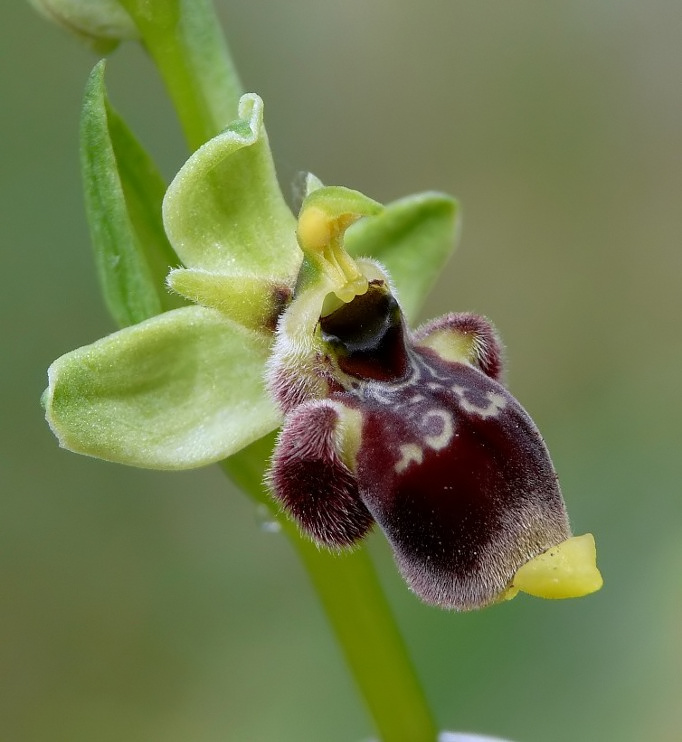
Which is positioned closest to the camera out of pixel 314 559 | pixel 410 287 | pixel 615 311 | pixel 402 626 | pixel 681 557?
pixel 314 559

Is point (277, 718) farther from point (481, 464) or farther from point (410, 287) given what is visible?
point (481, 464)

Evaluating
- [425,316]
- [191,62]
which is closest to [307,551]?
[191,62]

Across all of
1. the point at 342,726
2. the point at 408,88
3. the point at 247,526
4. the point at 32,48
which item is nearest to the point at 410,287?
the point at 342,726

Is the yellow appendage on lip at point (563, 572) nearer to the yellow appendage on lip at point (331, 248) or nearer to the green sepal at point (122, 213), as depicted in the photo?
the yellow appendage on lip at point (331, 248)

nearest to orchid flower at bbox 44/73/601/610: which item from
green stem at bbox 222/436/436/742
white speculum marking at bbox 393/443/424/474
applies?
white speculum marking at bbox 393/443/424/474

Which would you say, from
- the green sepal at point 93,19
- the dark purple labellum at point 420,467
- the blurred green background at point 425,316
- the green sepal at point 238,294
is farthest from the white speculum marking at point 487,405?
the blurred green background at point 425,316

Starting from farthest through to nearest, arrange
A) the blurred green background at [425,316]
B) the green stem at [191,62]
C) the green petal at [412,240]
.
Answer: the blurred green background at [425,316] < the green petal at [412,240] < the green stem at [191,62]

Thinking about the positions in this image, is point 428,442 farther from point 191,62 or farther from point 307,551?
point 191,62
